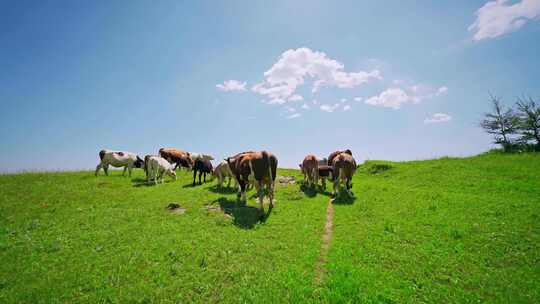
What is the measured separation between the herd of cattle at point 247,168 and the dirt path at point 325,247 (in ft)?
11.4

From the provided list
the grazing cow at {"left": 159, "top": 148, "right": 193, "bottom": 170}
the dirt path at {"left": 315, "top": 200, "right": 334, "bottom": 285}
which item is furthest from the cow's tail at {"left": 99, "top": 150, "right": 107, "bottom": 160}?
the dirt path at {"left": 315, "top": 200, "right": 334, "bottom": 285}

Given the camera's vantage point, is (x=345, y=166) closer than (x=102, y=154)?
Yes

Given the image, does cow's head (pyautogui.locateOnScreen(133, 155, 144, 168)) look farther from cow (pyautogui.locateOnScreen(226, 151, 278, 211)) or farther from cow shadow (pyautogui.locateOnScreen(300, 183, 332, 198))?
cow shadow (pyautogui.locateOnScreen(300, 183, 332, 198))

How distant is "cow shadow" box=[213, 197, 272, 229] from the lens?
11367mm

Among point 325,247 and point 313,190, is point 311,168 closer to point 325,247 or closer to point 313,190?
point 313,190

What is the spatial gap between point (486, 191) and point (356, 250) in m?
15.1

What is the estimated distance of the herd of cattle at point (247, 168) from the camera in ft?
45.3

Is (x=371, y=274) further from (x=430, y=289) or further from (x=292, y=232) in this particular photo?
(x=292, y=232)

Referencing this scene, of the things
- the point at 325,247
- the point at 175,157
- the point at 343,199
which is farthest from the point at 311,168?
the point at 175,157

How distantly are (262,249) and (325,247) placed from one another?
2594 mm

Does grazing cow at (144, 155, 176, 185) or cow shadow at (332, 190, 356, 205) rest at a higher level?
grazing cow at (144, 155, 176, 185)

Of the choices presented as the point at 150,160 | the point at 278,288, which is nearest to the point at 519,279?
the point at 278,288

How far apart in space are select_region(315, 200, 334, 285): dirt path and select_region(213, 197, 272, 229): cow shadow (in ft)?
10.2

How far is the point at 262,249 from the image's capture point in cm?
866
